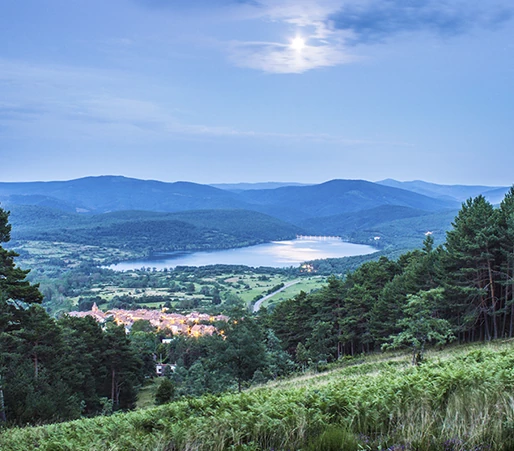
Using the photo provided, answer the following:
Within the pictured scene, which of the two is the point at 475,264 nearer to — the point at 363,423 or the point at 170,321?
the point at 363,423

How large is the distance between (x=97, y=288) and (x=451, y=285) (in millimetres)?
105769

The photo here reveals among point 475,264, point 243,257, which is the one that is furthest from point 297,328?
point 243,257

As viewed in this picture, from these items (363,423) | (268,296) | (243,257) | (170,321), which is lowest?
(268,296)

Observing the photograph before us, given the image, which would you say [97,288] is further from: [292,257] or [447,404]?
[447,404]

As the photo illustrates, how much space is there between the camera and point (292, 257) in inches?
6280

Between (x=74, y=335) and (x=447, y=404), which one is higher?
(x=447, y=404)

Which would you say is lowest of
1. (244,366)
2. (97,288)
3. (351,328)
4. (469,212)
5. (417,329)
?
(97,288)

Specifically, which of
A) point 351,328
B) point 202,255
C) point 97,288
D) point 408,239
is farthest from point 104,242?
point 351,328

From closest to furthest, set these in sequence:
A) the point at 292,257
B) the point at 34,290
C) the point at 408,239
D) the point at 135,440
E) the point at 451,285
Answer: the point at 135,440 < the point at 34,290 < the point at 451,285 < the point at 292,257 < the point at 408,239

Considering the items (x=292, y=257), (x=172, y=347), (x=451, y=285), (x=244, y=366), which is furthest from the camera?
(x=292, y=257)

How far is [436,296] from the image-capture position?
15273 mm

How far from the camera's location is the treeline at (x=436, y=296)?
19906 mm

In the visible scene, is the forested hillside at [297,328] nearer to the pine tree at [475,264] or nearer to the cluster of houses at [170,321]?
the pine tree at [475,264]

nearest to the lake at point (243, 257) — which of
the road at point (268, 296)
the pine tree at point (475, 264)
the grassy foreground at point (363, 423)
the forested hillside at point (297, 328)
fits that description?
the road at point (268, 296)
